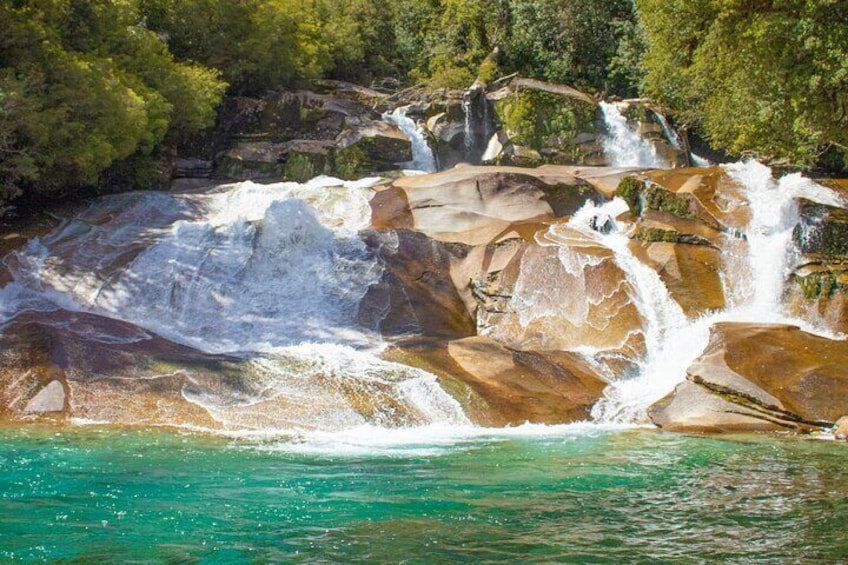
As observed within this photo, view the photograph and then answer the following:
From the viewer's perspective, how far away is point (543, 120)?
93.2ft

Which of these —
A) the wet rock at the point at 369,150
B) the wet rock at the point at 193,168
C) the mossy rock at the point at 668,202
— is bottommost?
the mossy rock at the point at 668,202

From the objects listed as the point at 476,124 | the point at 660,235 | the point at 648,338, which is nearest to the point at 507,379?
the point at 648,338

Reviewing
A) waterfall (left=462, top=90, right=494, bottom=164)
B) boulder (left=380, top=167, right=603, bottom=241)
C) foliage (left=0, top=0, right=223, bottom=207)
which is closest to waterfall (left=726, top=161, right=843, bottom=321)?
boulder (left=380, top=167, right=603, bottom=241)

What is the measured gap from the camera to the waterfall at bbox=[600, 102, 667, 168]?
94.2 ft

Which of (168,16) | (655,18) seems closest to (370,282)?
(655,18)

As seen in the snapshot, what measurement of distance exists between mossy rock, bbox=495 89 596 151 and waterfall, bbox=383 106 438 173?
2987 mm

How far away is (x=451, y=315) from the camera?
17.4m

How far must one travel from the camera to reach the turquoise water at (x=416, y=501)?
642 centimetres

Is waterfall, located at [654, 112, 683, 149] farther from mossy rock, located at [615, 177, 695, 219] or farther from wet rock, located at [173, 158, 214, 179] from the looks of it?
wet rock, located at [173, 158, 214, 179]

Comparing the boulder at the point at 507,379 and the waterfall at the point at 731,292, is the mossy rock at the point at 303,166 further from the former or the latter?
the boulder at the point at 507,379

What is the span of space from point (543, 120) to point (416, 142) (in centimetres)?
454

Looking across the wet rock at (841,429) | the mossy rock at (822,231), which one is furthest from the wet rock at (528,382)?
the mossy rock at (822,231)

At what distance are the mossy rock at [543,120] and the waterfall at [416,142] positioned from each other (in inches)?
118

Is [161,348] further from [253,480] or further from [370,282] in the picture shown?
[253,480]
